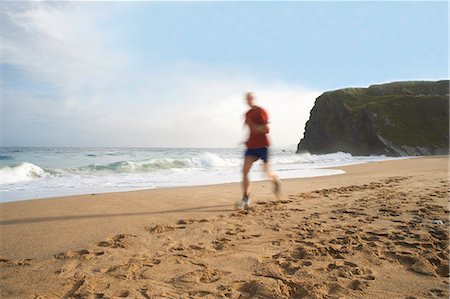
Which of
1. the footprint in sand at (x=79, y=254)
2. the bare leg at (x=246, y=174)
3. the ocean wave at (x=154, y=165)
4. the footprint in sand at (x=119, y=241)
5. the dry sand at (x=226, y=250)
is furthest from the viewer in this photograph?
the ocean wave at (x=154, y=165)

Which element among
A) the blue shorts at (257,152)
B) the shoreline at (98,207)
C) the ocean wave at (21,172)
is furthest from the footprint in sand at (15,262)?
the ocean wave at (21,172)

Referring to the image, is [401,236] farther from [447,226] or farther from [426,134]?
[426,134]

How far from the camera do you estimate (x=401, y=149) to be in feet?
141

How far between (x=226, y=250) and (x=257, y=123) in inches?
117

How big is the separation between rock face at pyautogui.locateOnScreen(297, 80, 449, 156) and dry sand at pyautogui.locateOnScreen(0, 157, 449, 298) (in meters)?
44.4

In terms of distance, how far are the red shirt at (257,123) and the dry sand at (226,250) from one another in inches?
44.5

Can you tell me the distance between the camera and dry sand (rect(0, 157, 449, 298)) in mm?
2270

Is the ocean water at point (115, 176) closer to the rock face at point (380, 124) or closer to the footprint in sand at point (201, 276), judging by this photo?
the footprint in sand at point (201, 276)

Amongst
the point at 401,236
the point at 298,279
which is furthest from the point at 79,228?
the point at 401,236

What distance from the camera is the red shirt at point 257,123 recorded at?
18.2ft

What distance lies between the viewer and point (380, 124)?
47.4 metres

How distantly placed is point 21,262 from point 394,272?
3.29 meters

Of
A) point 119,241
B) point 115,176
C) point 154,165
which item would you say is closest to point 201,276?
point 119,241

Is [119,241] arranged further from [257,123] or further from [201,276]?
[257,123]
